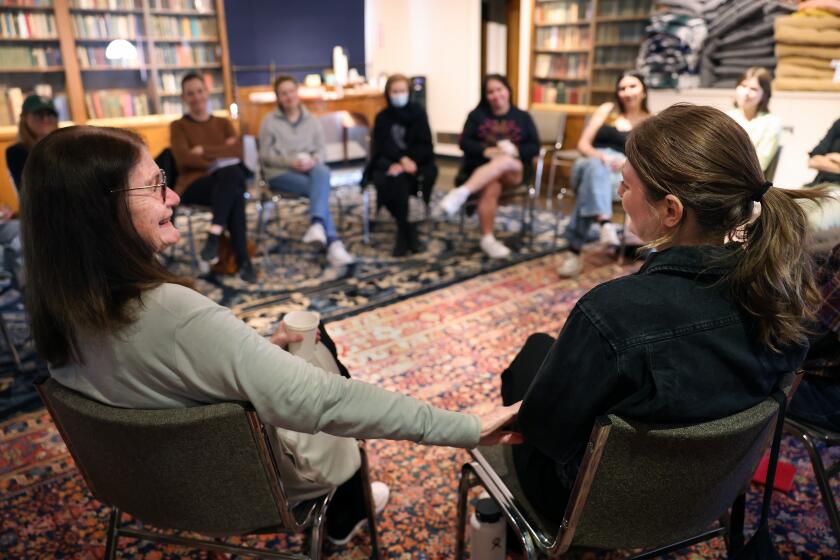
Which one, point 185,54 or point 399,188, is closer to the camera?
point 399,188

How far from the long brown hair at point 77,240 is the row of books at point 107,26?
5722 mm

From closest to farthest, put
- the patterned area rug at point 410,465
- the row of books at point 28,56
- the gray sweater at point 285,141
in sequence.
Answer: the patterned area rug at point 410,465 → the gray sweater at point 285,141 → the row of books at point 28,56

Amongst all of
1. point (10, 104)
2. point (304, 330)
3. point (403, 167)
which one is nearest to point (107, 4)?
A: point (10, 104)

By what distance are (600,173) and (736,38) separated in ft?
5.67

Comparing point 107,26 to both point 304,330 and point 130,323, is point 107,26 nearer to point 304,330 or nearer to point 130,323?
point 304,330

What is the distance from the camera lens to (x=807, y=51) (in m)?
4.00

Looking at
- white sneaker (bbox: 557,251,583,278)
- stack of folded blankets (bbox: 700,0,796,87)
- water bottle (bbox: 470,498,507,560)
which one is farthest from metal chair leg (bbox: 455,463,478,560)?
stack of folded blankets (bbox: 700,0,796,87)

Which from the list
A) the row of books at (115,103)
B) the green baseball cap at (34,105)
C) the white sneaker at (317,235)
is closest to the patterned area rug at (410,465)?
the white sneaker at (317,235)

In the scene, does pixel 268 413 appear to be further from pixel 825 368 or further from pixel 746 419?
pixel 825 368

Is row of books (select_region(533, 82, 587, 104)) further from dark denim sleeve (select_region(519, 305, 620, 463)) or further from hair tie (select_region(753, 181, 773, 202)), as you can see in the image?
dark denim sleeve (select_region(519, 305, 620, 463))

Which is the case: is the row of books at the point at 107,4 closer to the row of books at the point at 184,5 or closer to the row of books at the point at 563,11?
the row of books at the point at 184,5

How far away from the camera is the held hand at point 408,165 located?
4.32 meters

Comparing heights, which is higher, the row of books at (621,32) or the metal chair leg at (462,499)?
the row of books at (621,32)

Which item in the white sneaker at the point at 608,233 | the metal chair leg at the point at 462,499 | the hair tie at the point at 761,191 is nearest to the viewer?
the hair tie at the point at 761,191
